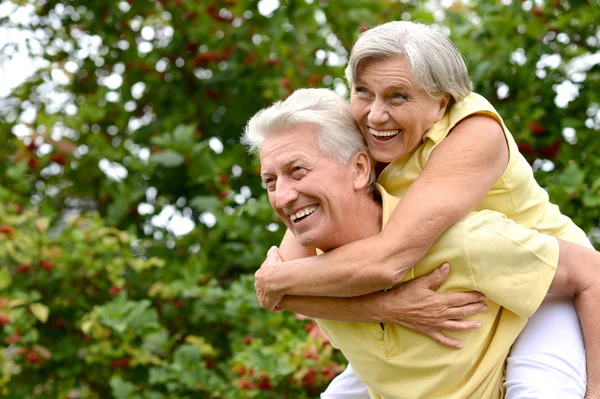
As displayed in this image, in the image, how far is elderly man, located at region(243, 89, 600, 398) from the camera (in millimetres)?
2225

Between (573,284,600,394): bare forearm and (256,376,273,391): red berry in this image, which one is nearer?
(573,284,600,394): bare forearm

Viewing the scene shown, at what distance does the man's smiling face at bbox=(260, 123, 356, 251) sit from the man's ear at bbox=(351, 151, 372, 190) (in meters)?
0.02

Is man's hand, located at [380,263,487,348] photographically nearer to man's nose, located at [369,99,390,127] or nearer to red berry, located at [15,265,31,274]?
man's nose, located at [369,99,390,127]

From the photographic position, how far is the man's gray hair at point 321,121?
2.31 m

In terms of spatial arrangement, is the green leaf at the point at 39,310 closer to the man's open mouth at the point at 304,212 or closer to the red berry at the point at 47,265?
the red berry at the point at 47,265

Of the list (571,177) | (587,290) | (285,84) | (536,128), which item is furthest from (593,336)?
(285,84)

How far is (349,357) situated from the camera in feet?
8.05

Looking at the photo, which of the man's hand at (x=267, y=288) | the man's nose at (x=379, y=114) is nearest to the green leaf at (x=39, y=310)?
the man's hand at (x=267, y=288)

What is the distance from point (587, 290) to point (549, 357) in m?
0.21

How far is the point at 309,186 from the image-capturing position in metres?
2.26

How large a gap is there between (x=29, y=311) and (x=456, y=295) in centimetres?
292

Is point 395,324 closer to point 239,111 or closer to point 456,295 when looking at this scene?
point 456,295

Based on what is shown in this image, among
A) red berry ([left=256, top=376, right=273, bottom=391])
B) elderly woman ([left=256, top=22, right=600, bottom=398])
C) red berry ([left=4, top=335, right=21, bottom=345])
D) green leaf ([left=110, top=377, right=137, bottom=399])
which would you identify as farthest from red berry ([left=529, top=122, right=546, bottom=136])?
red berry ([left=4, top=335, right=21, bottom=345])

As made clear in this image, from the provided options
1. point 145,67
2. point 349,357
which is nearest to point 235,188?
point 145,67
